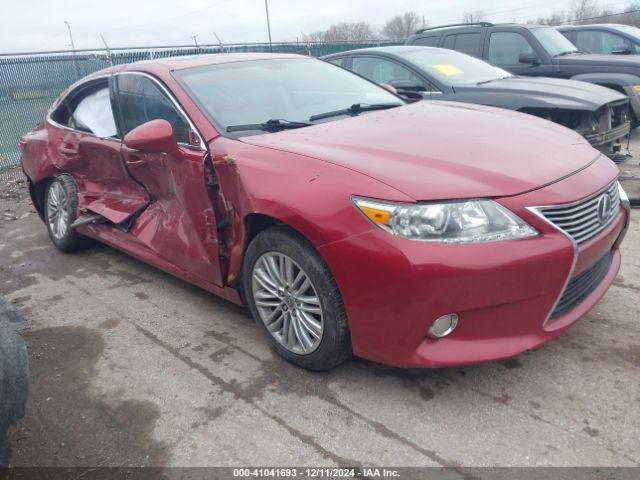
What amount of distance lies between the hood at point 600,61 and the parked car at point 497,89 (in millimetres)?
1405

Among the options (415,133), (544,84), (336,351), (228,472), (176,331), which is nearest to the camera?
(228,472)

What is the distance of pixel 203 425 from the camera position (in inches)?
102

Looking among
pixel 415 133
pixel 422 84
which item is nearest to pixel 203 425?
pixel 415 133

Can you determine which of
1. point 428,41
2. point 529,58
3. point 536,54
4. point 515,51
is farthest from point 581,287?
point 428,41

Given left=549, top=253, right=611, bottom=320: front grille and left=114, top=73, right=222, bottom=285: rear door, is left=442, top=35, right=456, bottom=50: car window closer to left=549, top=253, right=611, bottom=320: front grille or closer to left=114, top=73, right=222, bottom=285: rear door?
left=114, top=73, right=222, bottom=285: rear door

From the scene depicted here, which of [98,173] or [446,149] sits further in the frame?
[98,173]

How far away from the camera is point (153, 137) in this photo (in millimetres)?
3092

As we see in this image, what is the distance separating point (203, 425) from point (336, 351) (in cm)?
70

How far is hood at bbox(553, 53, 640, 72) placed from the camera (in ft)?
25.1

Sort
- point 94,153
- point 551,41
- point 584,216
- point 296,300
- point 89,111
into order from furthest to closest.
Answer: point 551,41 < point 89,111 < point 94,153 < point 296,300 < point 584,216

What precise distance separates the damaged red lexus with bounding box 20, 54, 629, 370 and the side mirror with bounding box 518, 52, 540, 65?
14.5 ft

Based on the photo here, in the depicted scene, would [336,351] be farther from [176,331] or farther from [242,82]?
[242,82]

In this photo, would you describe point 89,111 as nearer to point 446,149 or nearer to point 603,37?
point 446,149

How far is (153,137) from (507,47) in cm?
639
